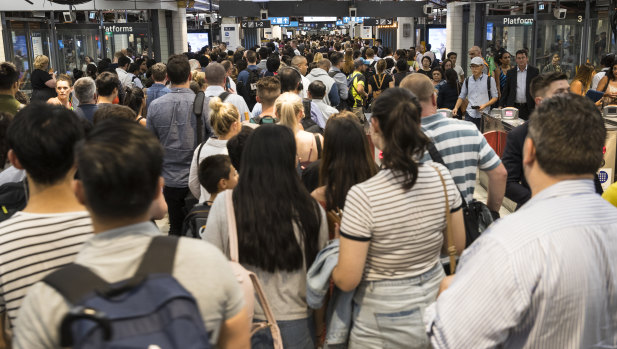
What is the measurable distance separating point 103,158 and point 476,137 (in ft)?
8.62

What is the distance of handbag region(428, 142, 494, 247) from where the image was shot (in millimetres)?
3568

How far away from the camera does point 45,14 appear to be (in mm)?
19062

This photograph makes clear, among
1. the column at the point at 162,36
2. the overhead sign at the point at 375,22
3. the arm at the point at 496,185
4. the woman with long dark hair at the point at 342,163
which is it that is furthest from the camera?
the overhead sign at the point at 375,22

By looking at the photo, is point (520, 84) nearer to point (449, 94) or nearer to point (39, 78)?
point (449, 94)

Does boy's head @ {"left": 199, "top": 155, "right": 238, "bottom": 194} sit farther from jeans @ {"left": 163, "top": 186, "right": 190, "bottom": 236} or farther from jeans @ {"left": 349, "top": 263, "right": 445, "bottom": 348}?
jeans @ {"left": 163, "top": 186, "right": 190, "bottom": 236}

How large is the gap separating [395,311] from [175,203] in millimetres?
3320

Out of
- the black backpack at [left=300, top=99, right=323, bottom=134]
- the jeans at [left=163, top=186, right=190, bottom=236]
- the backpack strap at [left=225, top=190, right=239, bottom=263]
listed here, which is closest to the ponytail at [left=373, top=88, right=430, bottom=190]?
the backpack strap at [left=225, top=190, right=239, bottom=263]

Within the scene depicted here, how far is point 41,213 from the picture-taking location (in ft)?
7.45

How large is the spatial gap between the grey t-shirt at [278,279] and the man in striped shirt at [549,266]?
1.09m

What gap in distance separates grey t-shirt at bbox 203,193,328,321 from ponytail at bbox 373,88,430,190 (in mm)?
465

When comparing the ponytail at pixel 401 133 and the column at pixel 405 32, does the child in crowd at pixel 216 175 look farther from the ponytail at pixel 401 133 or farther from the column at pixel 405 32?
the column at pixel 405 32

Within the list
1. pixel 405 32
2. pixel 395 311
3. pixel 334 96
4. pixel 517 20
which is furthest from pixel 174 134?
pixel 405 32

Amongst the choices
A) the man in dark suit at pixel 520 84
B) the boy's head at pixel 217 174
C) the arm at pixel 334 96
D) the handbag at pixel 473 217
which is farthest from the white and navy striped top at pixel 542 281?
the man in dark suit at pixel 520 84

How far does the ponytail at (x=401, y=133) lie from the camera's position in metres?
2.73
